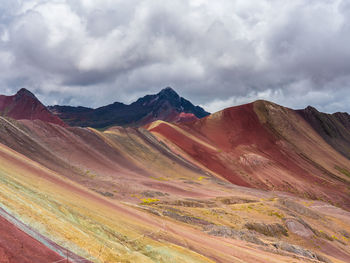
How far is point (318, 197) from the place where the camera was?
83.8 meters

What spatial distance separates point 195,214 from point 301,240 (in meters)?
13.9

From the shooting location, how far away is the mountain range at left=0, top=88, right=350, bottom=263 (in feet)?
46.9

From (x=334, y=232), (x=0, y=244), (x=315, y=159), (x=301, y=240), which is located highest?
(x=315, y=159)

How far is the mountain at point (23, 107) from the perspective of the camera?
13505 cm

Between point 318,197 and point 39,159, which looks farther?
point 318,197

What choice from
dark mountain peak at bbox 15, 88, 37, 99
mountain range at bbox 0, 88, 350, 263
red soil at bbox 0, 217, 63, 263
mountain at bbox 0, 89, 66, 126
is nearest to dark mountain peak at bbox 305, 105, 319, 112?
mountain range at bbox 0, 88, 350, 263

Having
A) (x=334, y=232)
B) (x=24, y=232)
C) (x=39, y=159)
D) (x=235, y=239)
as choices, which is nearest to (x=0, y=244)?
(x=24, y=232)

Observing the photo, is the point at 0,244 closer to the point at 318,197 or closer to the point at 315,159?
the point at 318,197

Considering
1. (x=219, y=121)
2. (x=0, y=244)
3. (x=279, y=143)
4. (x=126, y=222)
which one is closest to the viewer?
(x=0, y=244)

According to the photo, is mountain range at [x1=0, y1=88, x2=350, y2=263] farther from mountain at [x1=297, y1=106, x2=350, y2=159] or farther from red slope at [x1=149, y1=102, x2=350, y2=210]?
mountain at [x1=297, y1=106, x2=350, y2=159]

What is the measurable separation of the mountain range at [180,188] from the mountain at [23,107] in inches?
26.1

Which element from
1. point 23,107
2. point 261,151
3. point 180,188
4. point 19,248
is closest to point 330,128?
point 261,151

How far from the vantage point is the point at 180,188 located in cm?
5584

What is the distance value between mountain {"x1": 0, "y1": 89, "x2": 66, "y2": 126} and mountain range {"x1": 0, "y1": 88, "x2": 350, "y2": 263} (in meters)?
0.66
